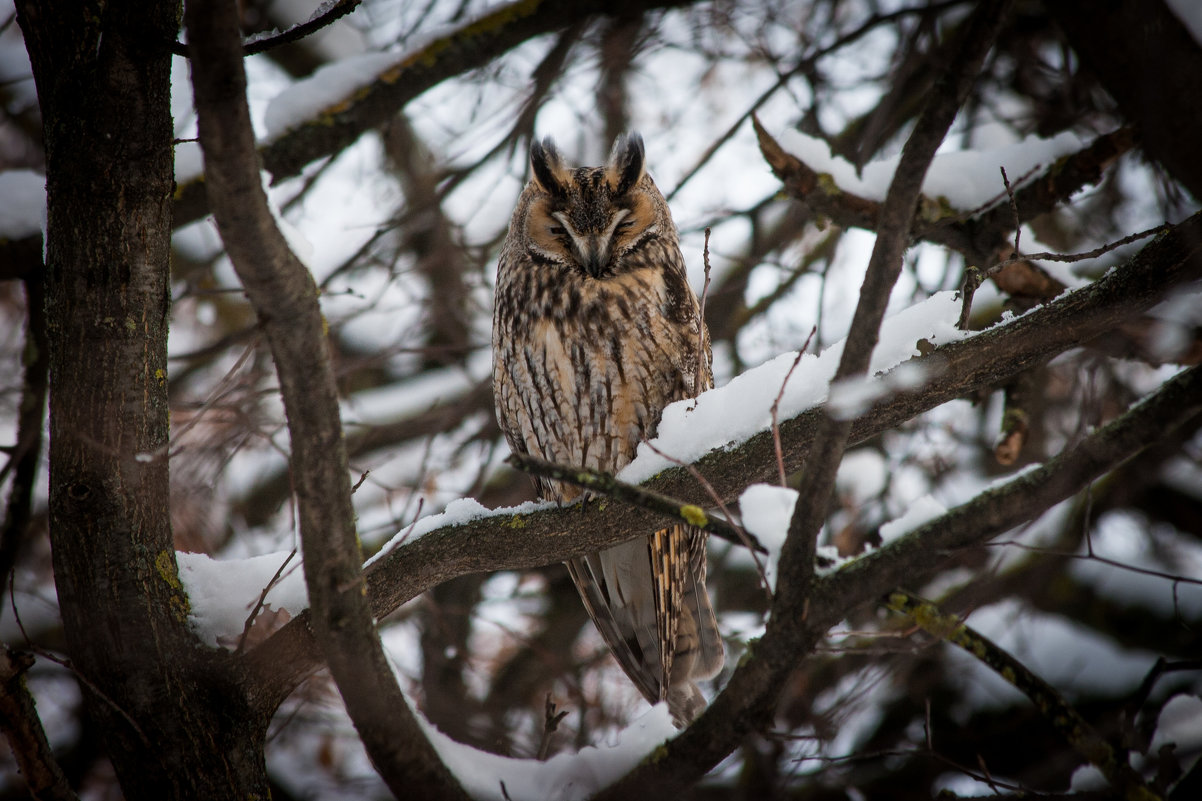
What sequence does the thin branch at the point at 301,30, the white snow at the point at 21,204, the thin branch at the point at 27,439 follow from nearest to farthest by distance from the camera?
the thin branch at the point at 301,30 < the thin branch at the point at 27,439 < the white snow at the point at 21,204

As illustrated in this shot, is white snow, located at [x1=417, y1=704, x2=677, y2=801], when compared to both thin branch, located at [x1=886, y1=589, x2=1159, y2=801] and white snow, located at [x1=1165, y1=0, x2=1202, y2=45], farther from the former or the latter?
white snow, located at [x1=1165, y1=0, x2=1202, y2=45]

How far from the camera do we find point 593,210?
2.59 m

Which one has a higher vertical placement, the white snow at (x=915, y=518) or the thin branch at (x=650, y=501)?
the thin branch at (x=650, y=501)

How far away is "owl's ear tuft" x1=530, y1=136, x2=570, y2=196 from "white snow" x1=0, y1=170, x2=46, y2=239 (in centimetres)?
155

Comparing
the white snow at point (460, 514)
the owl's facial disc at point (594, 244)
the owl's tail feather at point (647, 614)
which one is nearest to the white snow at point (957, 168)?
the owl's facial disc at point (594, 244)

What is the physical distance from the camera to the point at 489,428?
383 cm

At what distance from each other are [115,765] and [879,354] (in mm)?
1877

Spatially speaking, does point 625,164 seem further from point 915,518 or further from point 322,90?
point 915,518

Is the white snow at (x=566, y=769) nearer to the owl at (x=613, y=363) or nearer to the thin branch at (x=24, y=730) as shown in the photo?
the thin branch at (x=24, y=730)

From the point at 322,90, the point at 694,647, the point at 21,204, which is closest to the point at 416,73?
the point at 322,90

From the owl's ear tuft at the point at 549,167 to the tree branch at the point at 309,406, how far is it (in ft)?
4.96

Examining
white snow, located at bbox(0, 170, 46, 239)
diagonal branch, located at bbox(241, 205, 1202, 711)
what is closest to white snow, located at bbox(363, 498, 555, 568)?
diagonal branch, located at bbox(241, 205, 1202, 711)

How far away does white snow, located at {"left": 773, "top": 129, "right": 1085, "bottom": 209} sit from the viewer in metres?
2.94

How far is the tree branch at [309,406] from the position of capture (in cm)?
112
